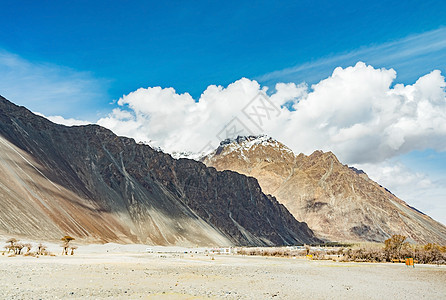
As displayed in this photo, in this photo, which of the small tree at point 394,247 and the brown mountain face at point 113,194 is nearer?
the small tree at point 394,247

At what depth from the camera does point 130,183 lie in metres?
113

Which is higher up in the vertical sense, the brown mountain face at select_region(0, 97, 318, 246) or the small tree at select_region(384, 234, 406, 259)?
the brown mountain face at select_region(0, 97, 318, 246)

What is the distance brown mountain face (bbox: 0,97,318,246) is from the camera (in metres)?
71.6

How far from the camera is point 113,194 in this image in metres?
104

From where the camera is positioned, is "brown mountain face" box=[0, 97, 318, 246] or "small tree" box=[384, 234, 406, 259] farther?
"brown mountain face" box=[0, 97, 318, 246]

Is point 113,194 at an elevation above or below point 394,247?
above

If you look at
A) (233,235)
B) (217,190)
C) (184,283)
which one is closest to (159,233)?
(233,235)

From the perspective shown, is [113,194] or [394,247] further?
[113,194]

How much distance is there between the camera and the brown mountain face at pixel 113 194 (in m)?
71.6

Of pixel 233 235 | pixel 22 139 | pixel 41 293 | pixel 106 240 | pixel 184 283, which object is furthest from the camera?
pixel 233 235

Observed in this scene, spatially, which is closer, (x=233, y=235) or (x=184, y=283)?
(x=184, y=283)

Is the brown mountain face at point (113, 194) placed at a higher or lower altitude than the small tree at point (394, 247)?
higher

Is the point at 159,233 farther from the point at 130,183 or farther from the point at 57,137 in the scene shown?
the point at 57,137

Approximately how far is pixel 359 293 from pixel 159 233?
276 feet
